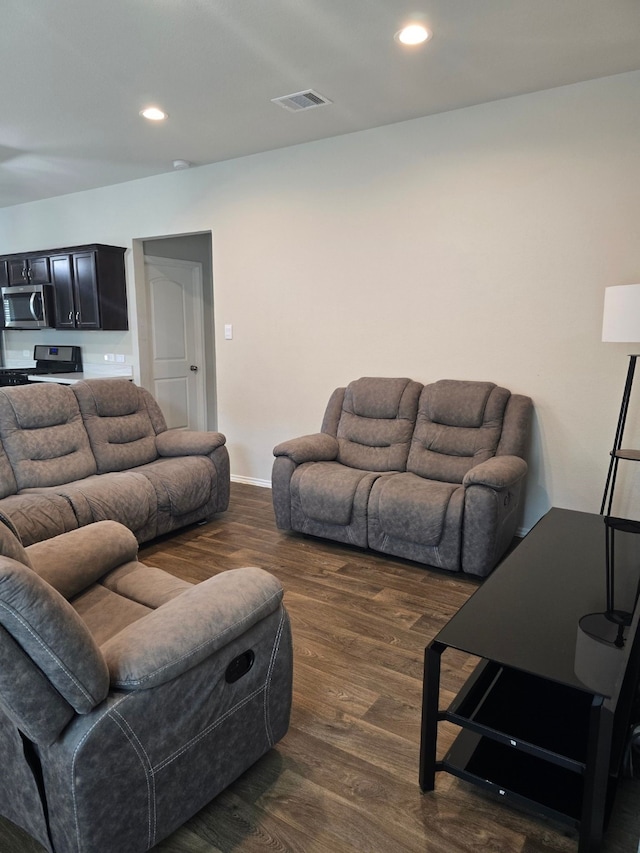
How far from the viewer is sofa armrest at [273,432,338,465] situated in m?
3.70

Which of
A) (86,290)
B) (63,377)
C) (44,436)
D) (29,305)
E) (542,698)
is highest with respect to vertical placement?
(86,290)

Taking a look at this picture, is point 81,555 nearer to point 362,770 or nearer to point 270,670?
point 270,670

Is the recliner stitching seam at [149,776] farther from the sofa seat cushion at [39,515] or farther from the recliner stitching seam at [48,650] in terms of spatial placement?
the sofa seat cushion at [39,515]

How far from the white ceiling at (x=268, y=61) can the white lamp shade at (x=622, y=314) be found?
1.22 m

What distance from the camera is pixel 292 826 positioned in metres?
1.57

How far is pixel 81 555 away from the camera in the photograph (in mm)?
2006

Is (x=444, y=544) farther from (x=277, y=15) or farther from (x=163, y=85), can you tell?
Result: (x=163, y=85)

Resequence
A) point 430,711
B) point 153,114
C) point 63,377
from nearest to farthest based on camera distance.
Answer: point 430,711 → point 153,114 → point 63,377

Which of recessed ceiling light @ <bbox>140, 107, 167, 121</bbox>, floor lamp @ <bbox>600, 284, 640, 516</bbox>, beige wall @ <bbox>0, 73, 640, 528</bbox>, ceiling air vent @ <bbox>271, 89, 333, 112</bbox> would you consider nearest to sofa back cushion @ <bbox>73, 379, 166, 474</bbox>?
beige wall @ <bbox>0, 73, 640, 528</bbox>

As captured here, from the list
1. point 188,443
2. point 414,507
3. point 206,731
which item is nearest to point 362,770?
point 206,731

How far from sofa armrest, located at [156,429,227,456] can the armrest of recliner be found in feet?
7.66

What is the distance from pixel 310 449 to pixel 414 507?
905 mm

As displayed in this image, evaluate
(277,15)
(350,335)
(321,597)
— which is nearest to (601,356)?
(350,335)

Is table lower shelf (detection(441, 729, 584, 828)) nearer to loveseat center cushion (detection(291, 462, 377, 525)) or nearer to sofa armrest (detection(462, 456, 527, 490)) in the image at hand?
sofa armrest (detection(462, 456, 527, 490))
